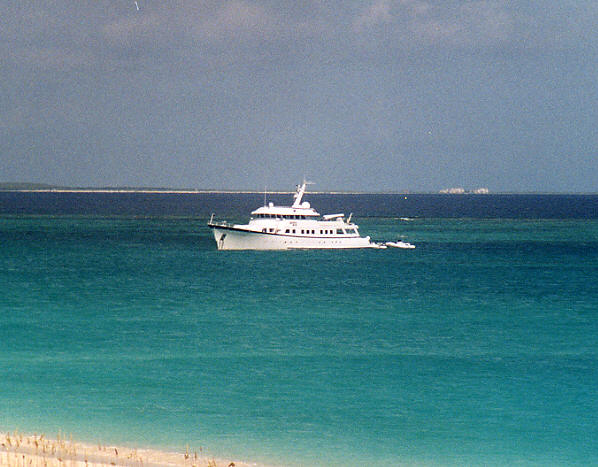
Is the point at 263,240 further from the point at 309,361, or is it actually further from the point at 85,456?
the point at 85,456

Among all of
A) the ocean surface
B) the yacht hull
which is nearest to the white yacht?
the yacht hull

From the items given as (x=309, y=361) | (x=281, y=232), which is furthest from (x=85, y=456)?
(x=281, y=232)

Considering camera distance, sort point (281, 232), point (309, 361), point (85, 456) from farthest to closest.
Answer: point (281, 232) → point (309, 361) → point (85, 456)

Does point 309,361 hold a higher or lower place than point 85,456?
higher

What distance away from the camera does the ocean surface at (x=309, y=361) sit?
73.7ft

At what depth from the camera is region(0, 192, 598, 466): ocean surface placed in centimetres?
2245

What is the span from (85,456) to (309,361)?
1456 cm

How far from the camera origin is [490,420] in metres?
24.1

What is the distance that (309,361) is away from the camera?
103 ft

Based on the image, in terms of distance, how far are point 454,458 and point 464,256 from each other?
58253mm

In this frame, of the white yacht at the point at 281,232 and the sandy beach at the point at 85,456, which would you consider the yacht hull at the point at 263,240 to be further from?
the sandy beach at the point at 85,456

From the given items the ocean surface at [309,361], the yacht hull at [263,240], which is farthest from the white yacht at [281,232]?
the ocean surface at [309,361]

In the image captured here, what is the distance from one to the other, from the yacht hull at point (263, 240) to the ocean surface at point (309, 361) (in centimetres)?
1155

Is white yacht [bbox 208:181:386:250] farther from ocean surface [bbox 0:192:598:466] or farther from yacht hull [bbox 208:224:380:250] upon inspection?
ocean surface [bbox 0:192:598:466]
